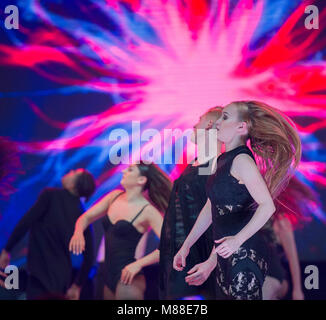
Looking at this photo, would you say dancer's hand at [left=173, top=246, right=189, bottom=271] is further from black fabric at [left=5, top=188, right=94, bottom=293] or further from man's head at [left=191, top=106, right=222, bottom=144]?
man's head at [left=191, top=106, right=222, bottom=144]

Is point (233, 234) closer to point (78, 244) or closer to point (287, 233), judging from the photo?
point (287, 233)

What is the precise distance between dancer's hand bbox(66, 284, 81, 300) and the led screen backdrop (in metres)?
0.47

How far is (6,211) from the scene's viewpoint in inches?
161

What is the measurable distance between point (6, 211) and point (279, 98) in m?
2.15

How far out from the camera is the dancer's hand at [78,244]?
4.00 metres

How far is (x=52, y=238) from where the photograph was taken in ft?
13.2

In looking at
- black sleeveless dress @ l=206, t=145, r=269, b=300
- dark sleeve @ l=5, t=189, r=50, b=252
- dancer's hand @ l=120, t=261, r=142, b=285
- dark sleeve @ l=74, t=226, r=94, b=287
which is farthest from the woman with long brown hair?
dark sleeve @ l=5, t=189, r=50, b=252

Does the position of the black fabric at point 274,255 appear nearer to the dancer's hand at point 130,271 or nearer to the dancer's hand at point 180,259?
the dancer's hand at point 180,259

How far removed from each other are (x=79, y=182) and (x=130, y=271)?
747mm

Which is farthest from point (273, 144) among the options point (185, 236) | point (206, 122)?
point (185, 236)

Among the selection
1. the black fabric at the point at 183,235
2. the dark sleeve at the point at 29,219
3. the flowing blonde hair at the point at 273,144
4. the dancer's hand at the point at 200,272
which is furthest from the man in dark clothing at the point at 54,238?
the flowing blonde hair at the point at 273,144

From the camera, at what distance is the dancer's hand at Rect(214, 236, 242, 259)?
362cm

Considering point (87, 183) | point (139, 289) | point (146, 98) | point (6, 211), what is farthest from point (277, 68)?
point (6, 211)
